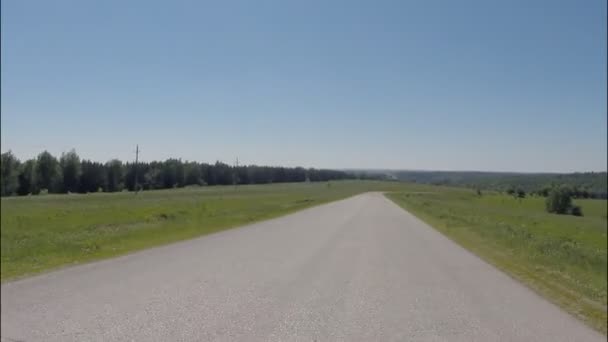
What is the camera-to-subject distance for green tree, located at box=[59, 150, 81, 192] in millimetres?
7574

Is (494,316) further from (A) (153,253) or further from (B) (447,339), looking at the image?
(A) (153,253)

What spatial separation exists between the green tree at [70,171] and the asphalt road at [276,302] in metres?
1.75

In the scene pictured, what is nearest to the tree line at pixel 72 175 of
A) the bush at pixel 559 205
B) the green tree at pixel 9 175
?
the green tree at pixel 9 175

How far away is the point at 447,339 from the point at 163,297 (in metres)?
4.60

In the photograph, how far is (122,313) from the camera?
6.61 m

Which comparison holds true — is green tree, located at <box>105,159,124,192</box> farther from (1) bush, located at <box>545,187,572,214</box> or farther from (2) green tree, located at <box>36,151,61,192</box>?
(1) bush, located at <box>545,187,572,214</box>

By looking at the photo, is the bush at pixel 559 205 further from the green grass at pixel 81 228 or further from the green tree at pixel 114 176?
the green tree at pixel 114 176

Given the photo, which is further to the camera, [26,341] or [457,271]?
[457,271]

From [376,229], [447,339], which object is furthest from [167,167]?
[376,229]

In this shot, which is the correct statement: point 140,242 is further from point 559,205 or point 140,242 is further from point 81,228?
point 559,205

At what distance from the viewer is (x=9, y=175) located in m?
6.53

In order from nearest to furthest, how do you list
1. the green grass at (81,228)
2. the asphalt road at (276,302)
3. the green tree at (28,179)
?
the asphalt road at (276,302) → the green grass at (81,228) → the green tree at (28,179)

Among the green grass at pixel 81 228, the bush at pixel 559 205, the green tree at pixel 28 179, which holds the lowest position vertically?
the bush at pixel 559 205

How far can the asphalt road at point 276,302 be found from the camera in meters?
6.08
